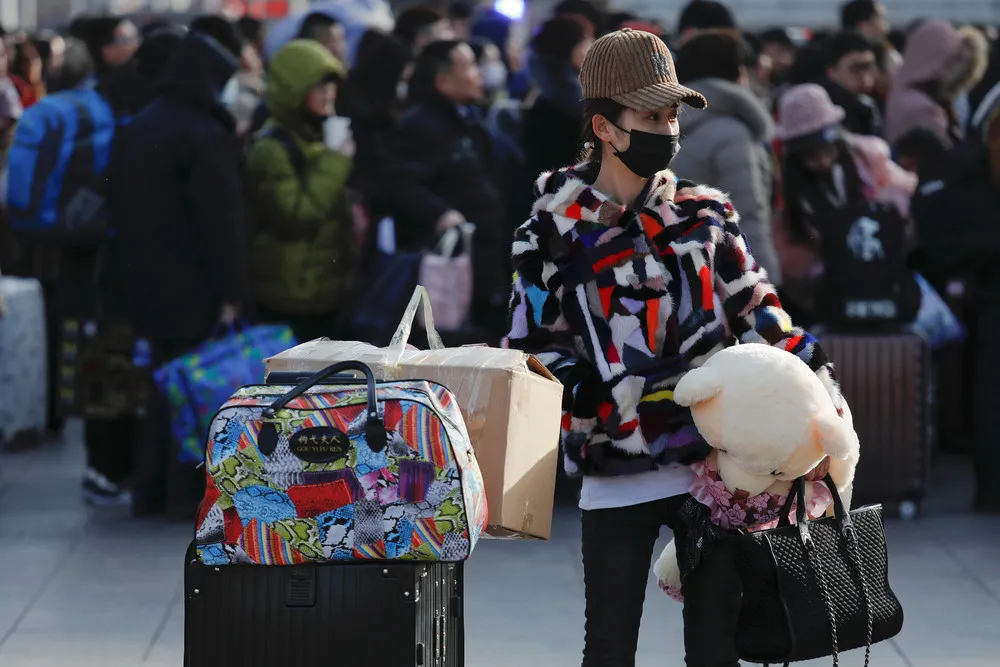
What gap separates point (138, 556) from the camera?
286 inches

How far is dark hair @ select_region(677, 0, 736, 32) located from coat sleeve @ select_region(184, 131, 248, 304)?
3081 millimetres

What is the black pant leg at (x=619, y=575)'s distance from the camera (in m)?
3.95

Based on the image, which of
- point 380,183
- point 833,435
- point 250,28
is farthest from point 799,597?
point 250,28

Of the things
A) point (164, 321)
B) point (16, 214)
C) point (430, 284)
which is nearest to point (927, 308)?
point (430, 284)

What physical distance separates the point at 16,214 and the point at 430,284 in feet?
6.93

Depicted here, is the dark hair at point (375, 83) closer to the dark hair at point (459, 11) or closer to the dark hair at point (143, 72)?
the dark hair at point (143, 72)

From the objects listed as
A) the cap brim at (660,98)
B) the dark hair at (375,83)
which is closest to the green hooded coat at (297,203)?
the dark hair at (375,83)

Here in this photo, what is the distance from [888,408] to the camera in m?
7.91

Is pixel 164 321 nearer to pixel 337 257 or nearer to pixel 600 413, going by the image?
pixel 337 257

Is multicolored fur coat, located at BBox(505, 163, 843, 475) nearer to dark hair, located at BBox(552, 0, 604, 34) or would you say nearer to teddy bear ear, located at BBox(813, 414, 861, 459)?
teddy bear ear, located at BBox(813, 414, 861, 459)

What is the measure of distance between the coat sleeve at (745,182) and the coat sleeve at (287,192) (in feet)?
6.24

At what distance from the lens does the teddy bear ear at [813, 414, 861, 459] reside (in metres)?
3.68

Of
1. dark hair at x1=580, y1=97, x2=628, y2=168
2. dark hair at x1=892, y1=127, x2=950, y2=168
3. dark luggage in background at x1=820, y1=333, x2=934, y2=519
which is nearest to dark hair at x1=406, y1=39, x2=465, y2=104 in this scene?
dark luggage in background at x1=820, y1=333, x2=934, y2=519

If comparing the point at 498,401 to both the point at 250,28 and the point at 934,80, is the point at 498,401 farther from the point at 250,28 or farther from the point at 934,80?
the point at 250,28
